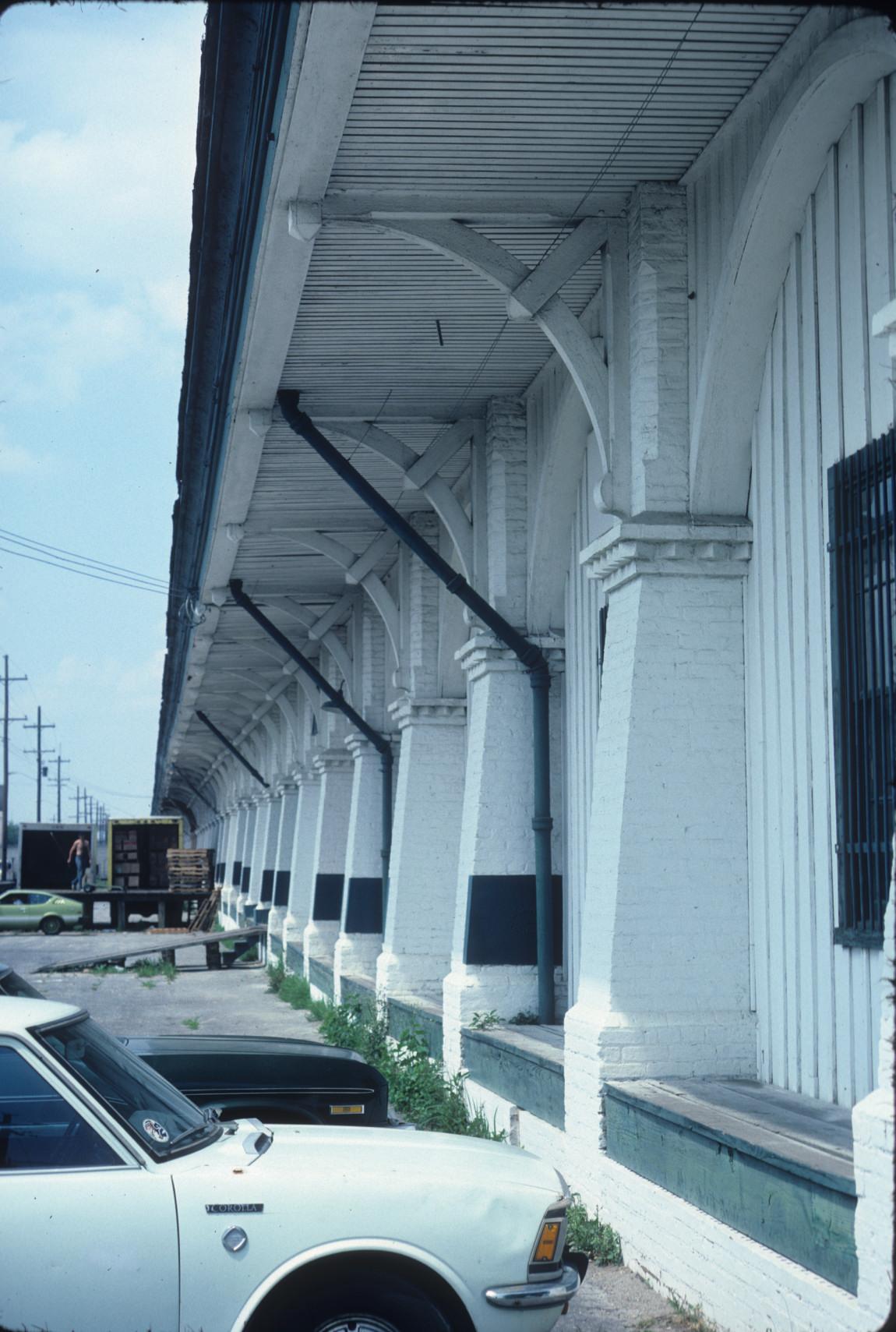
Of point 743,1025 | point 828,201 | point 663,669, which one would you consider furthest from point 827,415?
point 743,1025

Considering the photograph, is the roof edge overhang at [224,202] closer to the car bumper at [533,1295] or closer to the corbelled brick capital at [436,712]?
the corbelled brick capital at [436,712]

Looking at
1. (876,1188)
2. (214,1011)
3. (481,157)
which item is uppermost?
(481,157)

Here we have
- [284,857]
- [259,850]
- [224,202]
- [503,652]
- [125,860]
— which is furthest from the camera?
[125,860]

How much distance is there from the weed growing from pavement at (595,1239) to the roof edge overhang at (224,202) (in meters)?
5.86

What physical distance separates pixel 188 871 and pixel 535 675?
37.7 meters

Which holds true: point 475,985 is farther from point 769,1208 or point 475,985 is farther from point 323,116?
point 323,116

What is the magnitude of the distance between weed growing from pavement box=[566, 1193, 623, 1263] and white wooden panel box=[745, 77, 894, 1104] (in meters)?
1.23

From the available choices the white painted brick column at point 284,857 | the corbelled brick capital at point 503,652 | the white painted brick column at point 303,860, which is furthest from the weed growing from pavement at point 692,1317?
the white painted brick column at point 284,857

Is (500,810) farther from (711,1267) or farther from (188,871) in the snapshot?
(188,871)

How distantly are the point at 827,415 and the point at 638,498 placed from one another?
1387 millimetres

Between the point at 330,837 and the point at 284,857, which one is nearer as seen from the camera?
the point at 330,837

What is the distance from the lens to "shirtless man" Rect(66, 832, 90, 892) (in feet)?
170

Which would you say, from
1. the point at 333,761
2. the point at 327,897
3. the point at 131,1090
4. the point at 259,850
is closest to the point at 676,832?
the point at 131,1090

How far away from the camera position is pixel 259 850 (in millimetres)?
40438
